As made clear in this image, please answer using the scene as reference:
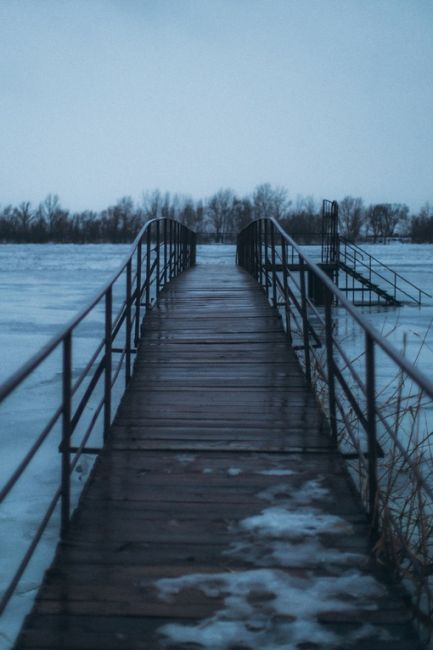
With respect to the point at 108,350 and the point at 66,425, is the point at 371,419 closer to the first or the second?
the point at 66,425

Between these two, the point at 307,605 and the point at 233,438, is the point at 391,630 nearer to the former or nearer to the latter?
the point at 307,605

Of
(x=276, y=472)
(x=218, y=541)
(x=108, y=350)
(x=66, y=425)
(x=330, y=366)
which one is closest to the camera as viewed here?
(x=218, y=541)

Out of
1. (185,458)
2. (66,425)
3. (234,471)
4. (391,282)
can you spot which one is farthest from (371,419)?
(391,282)

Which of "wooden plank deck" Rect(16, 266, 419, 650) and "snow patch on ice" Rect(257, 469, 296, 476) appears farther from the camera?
"snow patch on ice" Rect(257, 469, 296, 476)

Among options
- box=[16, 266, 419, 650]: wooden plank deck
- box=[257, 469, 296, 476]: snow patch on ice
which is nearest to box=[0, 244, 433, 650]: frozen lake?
box=[16, 266, 419, 650]: wooden plank deck

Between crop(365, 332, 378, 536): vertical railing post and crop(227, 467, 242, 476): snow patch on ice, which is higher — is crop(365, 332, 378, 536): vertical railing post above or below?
above

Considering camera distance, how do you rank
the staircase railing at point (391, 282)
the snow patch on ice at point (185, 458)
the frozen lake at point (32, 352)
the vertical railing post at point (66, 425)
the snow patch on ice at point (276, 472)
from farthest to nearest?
1. the staircase railing at point (391, 282)
2. the frozen lake at point (32, 352)
3. the snow patch on ice at point (185, 458)
4. the snow patch on ice at point (276, 472)
5. the vertical railing post at point (66, 425)

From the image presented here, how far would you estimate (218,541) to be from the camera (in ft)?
9.19

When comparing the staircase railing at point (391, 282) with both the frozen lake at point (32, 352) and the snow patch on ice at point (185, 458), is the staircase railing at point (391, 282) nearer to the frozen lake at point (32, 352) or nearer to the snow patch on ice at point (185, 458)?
the frozen lake at point (32, 352)

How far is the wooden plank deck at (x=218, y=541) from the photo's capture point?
222 centimetres

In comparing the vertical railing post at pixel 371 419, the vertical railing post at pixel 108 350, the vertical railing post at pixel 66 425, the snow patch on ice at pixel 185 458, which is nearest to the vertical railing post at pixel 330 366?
the snow patch on ice at pixel 185 458

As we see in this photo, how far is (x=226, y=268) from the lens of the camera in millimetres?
14477

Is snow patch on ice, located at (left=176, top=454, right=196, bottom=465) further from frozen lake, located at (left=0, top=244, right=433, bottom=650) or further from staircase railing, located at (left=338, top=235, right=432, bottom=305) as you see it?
staircase railing, located at (left=338, top=235, right=432, bottom=305)

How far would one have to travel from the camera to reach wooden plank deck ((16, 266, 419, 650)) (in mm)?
2217
